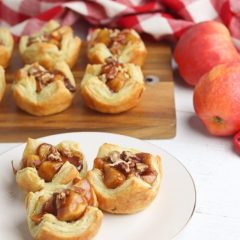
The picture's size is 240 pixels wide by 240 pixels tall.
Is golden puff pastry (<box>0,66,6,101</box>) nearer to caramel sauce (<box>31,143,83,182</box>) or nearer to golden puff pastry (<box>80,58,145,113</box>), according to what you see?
golden puff pastry (<box>80,58,145,113</box>)

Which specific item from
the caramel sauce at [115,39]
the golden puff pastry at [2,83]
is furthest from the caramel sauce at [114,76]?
the golden puff pastry at [2,83]

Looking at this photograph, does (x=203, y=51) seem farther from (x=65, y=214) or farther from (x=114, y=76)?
(x=65, y=214)

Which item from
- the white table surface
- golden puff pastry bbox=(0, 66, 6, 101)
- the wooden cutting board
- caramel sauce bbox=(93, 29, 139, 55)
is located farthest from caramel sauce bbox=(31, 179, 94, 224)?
caramel sauce bbox=(93, 29, 139, 55)

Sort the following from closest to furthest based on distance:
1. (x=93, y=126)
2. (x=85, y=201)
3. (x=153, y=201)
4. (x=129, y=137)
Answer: (x=85, y=201)
(x=153, y=201)
(x=129, y=137)
(x=93, y=126)

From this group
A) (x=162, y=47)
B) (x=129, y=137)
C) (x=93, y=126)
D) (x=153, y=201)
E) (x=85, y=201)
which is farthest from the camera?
(x=162, y=47)

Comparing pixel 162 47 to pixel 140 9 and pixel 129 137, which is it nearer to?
pixel 140 9

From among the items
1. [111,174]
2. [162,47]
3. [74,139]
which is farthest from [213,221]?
[162,47]
